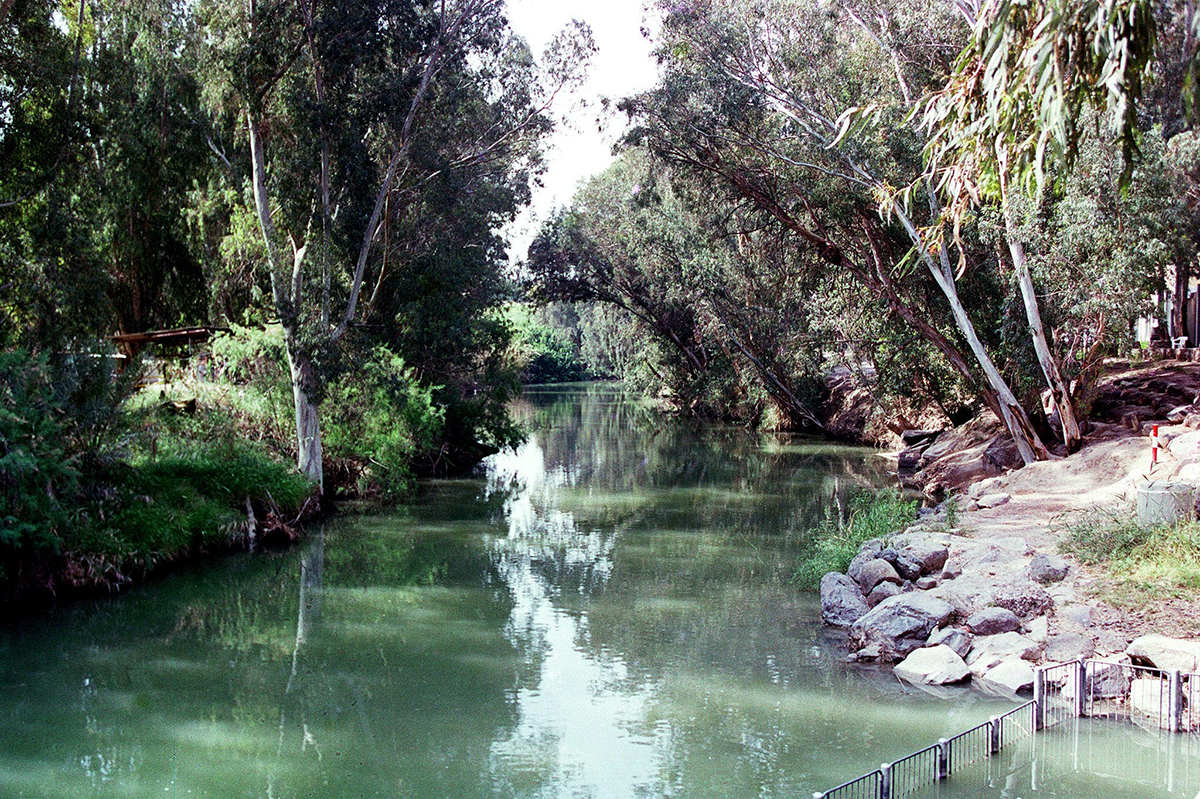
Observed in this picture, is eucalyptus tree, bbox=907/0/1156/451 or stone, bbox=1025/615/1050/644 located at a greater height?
eucalyptus tree, bbox=907/0/1156/451

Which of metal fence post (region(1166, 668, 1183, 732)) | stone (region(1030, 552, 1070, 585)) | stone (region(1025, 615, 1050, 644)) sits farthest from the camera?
stone (region(1030, 552, 1070, 585))

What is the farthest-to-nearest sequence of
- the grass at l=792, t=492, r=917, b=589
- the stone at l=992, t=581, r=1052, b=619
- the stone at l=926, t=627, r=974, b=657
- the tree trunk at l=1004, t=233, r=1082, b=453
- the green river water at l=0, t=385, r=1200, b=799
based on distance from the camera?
the tree trunk at l=1004, t=233, r=1082, b=453, the grass at l=792, t=492, r=917, b=589, the stone at l=992, t=581, r=1052, b=619, the stone at l=926, t=627, r=974, b=657, the green river water at l=0, t=385, r=1200, b=799

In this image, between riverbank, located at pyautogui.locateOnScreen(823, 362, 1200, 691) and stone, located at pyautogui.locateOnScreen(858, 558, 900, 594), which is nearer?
riverbank, located at pyautogui.locateOnScreen(823, 362, 1200, 691)

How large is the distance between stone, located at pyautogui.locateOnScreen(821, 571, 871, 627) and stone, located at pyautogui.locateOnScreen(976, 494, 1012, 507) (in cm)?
499

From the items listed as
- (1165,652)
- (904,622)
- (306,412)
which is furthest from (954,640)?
(306,412)

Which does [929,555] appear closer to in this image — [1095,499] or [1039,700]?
[1039,700]

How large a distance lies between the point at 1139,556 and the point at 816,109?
12025 millimetres

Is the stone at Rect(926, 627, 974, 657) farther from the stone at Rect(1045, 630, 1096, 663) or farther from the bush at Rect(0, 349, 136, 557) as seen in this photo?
the bush at Rect(0, 349, 136, 557)

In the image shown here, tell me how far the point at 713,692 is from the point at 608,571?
5344mm

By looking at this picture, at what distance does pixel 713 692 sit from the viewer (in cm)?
946

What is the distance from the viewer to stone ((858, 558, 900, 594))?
37.8 ft

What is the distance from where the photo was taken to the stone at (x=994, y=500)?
15.7 m

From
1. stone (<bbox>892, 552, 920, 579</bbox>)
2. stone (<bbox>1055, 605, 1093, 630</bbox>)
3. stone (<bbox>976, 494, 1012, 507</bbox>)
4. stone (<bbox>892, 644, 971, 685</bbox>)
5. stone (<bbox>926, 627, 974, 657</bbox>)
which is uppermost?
stone (<bbox>976, 494, 1012, 507</bbox>)

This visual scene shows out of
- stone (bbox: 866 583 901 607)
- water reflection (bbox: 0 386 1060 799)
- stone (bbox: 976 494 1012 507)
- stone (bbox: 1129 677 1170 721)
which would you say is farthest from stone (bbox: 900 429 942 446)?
stone (bbox: 1129 677 1170 721)
